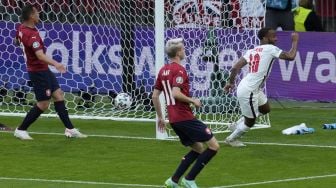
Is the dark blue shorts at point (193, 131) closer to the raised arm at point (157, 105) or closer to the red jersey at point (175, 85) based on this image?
the red jersey at point (175, 85)

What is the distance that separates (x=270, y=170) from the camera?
15500 mm

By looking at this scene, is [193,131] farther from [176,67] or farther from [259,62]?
[259,62]

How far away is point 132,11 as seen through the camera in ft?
73.1

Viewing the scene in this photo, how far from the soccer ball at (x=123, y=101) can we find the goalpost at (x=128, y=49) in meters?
0.09

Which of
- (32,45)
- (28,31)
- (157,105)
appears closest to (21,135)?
(32,45)

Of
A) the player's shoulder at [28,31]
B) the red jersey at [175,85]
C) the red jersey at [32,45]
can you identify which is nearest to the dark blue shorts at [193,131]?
the red jersey at [175,85]

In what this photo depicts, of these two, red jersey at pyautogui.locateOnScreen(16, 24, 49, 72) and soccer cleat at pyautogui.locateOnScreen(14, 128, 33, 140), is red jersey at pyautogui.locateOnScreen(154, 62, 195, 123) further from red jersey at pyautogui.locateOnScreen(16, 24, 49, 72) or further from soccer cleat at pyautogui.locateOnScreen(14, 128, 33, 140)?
soccer cleat at pyautogui.locateOnScreen(14, 128, 33, 140)

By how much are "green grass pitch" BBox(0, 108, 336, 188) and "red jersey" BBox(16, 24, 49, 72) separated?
115 centimetres

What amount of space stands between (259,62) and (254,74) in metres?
0.19

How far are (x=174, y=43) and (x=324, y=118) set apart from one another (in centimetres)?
819

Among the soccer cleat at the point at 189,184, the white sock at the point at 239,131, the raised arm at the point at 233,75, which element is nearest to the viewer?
the soccer cleat at the point at 189,184

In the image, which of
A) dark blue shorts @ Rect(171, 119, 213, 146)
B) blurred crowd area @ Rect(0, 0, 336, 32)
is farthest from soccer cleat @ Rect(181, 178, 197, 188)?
blurred crowd area @ Rect(0, 0, 336, 32)

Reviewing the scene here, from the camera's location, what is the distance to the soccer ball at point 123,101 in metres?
21.7

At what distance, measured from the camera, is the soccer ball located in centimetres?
Result: 2166
